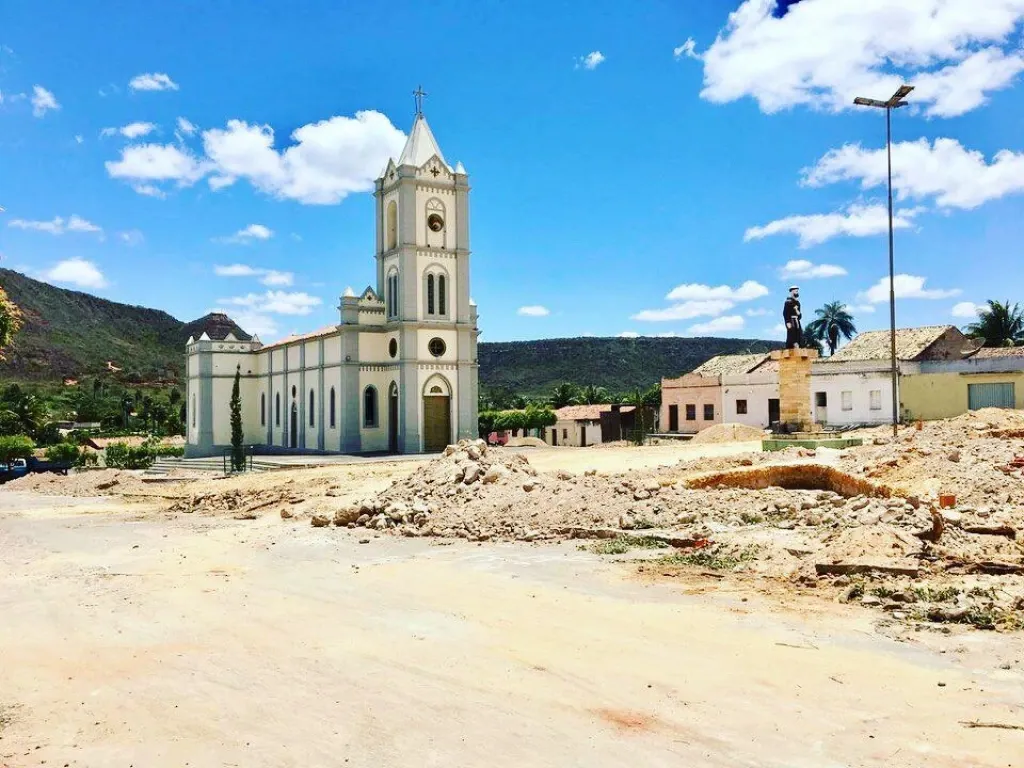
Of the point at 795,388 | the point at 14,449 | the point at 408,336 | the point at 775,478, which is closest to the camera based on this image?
the point at 775,478

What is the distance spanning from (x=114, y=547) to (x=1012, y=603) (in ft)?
48.8

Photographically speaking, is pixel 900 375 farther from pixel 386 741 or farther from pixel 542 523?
pixel 386 741

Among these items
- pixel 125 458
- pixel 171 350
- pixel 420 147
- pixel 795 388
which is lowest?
pixel 125 458

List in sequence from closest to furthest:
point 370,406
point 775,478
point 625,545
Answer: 1. point 625,545
2. point 775,478
3. point 370,406

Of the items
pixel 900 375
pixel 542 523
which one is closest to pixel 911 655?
pixel 542 523

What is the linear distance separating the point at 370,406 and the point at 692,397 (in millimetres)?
20091

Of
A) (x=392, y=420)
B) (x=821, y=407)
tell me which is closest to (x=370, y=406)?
(x=392, y=420)

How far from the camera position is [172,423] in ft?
215

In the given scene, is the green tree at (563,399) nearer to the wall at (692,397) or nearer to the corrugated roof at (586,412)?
the corrugated roof at (586,412)

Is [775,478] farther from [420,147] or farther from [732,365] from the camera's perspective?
[732,365]

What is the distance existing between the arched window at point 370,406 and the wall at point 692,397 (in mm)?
19359

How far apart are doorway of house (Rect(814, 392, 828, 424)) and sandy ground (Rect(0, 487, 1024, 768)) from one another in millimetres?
33975

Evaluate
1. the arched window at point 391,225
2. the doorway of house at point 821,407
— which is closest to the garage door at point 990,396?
the doorway of house at point 821,407

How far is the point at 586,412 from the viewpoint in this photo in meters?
57.0
